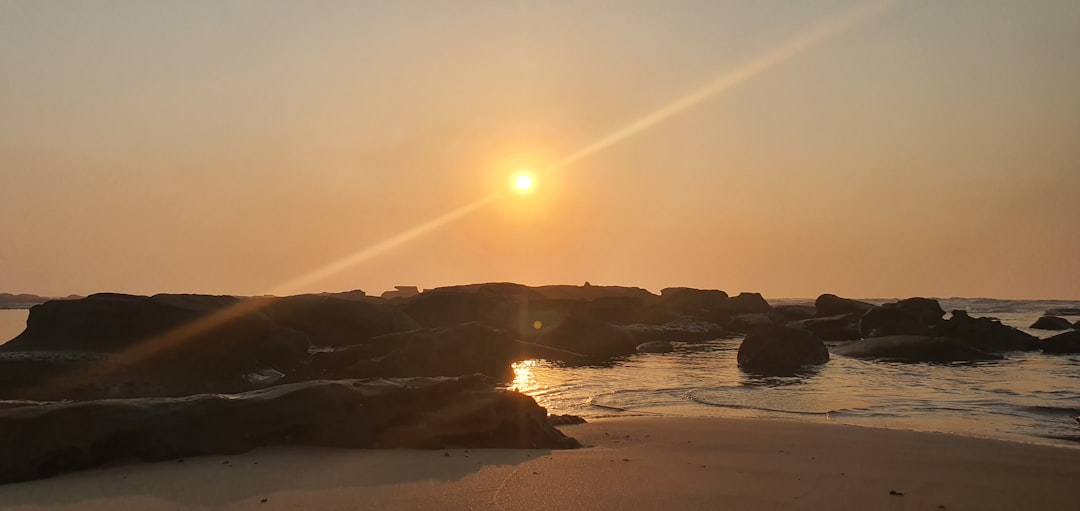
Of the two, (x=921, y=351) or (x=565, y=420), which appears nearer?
(x=565, y=420)

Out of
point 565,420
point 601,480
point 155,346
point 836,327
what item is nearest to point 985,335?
point 836,327

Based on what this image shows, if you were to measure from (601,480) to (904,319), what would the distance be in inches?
1717

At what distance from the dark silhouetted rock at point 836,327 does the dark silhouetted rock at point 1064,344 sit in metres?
14.4

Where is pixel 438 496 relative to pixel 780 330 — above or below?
below

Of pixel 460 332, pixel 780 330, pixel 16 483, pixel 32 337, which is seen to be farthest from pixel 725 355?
pixel 16 483

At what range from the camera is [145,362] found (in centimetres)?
2447

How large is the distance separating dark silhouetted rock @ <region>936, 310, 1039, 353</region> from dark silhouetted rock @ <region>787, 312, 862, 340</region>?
11.6 meters

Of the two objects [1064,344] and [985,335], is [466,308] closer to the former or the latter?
[985,335]

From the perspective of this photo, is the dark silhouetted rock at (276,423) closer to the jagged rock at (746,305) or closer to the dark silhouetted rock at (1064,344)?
the dark silhouetted rock at (1064,344)

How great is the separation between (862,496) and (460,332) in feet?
75.9

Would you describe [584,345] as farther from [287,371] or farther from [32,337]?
[32,337]

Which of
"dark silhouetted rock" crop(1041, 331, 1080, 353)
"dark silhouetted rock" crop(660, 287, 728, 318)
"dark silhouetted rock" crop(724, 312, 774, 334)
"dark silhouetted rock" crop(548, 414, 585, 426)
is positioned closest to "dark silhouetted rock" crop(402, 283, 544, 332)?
"dark silhouetted rock" crop(724, 312, 774, 334)

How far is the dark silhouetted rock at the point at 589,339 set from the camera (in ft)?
139

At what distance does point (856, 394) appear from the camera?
68.4 ft
